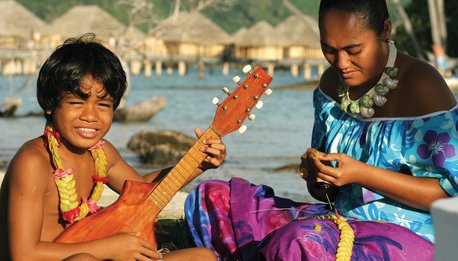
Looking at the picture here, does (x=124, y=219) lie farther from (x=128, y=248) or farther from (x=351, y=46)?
(x=351, y=46)

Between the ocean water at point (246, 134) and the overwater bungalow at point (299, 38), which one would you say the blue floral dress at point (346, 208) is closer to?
the ocean water at point (246, 134)

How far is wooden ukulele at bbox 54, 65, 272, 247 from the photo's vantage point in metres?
3.54

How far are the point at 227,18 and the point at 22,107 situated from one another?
69.9m

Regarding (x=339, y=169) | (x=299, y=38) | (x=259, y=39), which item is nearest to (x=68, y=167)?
(x=339, y=169)

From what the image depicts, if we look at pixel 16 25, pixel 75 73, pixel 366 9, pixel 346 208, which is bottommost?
pixel 16 25

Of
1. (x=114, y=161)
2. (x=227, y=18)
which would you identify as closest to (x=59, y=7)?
(x=227, y=18)

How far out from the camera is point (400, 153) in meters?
→ 3.54

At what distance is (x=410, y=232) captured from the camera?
136 inches

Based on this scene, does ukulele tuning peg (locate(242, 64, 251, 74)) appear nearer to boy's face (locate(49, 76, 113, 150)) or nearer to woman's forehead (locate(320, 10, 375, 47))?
woman's forehead (locate(320, 10, 375, 47))

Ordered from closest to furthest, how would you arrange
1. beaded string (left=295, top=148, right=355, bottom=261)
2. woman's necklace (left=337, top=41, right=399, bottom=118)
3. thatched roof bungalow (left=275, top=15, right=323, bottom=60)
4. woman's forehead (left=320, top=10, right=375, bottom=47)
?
1. beaded string (left=295, top=148, right=355, bottom=261)
2. woman's forehead (left=320, top=10, right=375, bottom=47)
3. woman's necklace (left=337, top=41, right=399, bottom=118)
4. thatched roof bungalow (left=275, top=15, right=323, bottom=60)

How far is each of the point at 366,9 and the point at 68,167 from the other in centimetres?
124

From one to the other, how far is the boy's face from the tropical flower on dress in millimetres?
1166

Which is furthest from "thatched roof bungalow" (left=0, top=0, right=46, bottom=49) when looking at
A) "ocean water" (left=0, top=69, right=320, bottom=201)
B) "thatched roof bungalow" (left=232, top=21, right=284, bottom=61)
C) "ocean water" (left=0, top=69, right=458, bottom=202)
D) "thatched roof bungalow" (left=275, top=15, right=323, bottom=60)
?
"thatched roof bungalow" (left=275, top=15, right=323, bottom=60)

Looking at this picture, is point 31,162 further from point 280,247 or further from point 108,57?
point 280,247
